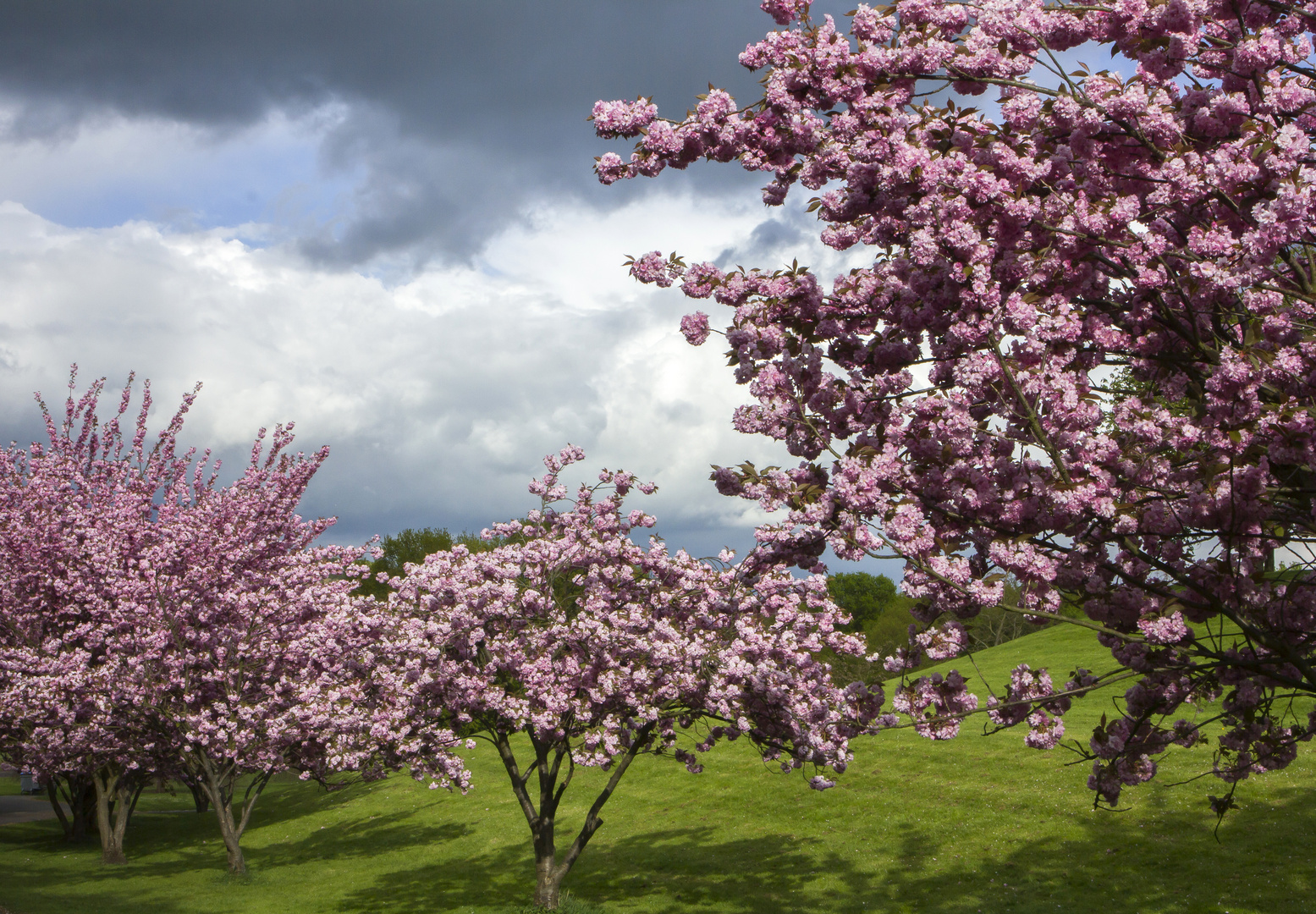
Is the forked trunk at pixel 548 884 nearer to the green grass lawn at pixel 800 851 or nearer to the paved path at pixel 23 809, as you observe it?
the green grass lawn at pixel 800 851

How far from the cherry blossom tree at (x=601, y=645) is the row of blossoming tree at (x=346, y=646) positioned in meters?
0.06

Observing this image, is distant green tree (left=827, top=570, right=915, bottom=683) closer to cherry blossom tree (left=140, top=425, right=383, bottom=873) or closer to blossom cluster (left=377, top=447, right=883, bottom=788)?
cherry blossom tree (left=140, top=425, right=383, bottom=873)

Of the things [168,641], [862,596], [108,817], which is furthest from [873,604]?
[168,641]

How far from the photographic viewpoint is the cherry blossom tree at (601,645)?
17625 millimetres

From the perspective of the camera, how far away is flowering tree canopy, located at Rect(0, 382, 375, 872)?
2628 centimetres

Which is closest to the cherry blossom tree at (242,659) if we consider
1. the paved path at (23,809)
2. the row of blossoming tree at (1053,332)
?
the row of blossoming tree at (1053,332)

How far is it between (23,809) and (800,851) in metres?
55.0

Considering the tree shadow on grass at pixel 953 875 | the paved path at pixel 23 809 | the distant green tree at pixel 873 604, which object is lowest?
the paved path at pixel 23 809

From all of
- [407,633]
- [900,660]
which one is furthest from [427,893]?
[900,660]

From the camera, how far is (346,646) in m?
26.6

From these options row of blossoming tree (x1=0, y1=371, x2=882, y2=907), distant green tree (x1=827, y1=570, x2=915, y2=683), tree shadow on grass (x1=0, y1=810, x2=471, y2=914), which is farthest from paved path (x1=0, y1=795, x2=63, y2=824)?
distant green tree (x1=827, y1=570, x2=915, y2=683)

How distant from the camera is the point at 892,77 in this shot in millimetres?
8578

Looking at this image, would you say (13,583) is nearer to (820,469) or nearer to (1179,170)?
(820,469)

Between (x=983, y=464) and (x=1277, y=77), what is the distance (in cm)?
424
